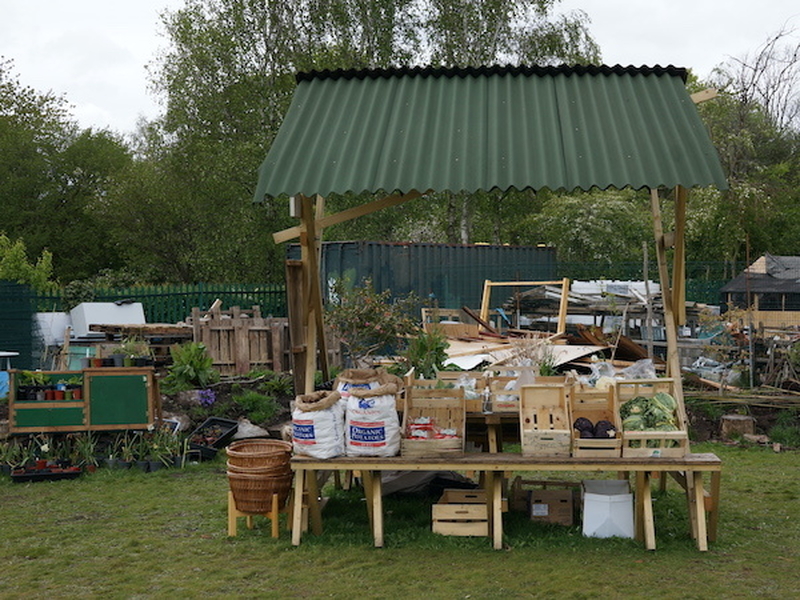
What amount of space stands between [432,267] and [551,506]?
39.1 feet

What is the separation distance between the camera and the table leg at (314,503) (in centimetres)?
729

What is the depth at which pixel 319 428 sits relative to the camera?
23.0 ft

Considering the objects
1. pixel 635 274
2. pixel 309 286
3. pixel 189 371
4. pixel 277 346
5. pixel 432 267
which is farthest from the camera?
pixel 635 274

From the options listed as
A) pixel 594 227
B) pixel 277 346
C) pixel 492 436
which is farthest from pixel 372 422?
pixel 594 227

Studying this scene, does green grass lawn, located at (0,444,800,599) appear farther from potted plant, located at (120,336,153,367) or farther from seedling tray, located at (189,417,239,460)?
potted plant, located at (120,336,153,367)

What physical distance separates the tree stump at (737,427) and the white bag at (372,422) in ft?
22.0

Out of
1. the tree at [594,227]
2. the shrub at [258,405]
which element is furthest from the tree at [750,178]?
the shrub at [258,405]

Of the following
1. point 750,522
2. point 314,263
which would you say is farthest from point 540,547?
point 314,263

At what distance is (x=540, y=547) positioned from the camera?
7047 millimetres

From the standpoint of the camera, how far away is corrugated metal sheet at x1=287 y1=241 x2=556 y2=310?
60.2ft

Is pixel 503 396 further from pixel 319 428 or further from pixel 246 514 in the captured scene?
pixel 246 514

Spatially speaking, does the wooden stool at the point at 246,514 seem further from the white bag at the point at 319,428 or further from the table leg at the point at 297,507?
the white bag at the point at 319,428

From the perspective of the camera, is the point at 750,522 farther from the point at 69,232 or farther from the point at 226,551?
the point at 69,232

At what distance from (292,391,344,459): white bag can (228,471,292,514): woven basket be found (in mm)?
508
